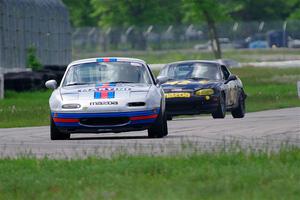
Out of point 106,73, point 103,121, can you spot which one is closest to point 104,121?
point 103,121

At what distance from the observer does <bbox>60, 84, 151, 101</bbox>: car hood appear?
19.7m

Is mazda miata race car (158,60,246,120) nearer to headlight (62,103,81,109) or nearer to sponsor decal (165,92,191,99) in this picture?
sponsor decal (165,92,191,99)

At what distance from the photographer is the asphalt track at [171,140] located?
17.1 metres

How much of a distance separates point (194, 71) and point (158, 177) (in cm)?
1533

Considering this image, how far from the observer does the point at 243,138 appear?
64.8 ft

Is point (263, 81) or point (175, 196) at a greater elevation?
point (175, 196)

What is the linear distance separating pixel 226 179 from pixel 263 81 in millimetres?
39300

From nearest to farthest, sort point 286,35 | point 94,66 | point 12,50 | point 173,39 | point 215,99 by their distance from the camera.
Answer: point 94,66, point 215,99, point 12,50, point 286,35, point 173,39

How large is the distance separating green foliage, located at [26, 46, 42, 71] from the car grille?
29.9 m

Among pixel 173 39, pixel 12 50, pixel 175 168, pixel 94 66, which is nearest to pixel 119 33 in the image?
pixel 173 39

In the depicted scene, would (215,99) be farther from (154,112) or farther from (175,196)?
(175,196)

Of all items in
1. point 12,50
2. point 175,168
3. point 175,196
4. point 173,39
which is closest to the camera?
point 175,196

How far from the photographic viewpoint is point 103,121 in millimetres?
19672

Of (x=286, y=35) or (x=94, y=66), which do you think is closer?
(x=94, y=66)
